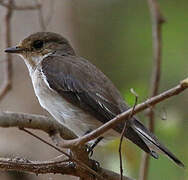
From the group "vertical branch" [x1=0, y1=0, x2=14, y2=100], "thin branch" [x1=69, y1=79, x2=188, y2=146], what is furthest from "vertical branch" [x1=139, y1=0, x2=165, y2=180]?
"thin branch" [x1=69, y1=79, x2=188, y2=146]

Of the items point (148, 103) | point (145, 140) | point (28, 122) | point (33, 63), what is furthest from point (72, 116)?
point (148, 103)

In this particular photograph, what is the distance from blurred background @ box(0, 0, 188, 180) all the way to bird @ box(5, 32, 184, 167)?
0.77 ft

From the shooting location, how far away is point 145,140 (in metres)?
4.24

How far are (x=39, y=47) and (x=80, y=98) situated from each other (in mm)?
834

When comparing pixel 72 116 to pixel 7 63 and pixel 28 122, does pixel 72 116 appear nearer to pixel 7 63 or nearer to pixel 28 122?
pixel 28 122

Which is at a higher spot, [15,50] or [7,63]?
[15,50]

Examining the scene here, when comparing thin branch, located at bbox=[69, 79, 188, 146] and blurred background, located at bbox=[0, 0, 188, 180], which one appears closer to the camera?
thin branch, located at bbox=[69, 79, 188, 146]

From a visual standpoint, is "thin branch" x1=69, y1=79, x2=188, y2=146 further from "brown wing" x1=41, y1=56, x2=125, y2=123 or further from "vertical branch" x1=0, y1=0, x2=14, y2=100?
"vertical branch" x1=0, y1=0, x2=14, y2=100

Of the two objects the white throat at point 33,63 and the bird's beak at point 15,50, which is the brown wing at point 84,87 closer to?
the white throat at point 33,63

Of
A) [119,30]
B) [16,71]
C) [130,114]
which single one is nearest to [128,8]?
[119,30]

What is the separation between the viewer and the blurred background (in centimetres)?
559

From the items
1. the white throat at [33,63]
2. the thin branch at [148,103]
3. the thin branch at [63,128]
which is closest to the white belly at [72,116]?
the white throat at [33,63]

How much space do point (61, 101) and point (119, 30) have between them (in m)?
4.62

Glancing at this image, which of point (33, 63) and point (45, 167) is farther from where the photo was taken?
→ point (33, 63)
